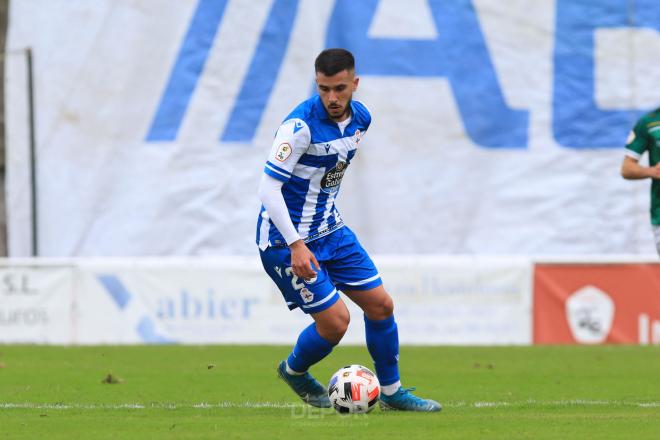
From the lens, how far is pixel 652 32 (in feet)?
57.9

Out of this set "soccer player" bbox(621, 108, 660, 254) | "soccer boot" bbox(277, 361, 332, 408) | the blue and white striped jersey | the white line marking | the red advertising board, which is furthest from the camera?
the red advertising board

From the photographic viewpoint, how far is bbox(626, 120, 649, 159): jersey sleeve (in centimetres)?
984

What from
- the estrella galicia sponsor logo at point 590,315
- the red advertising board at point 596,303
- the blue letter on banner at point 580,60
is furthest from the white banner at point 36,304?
the blue letter on banner at point 580,60

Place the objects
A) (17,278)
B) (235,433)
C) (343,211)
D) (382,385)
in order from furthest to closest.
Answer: (343,211) < (17,278) < (382,385) < (235,433)

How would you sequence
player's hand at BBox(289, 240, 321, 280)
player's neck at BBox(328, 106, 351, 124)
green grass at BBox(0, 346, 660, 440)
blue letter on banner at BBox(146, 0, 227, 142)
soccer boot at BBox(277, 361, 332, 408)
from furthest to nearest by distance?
blue letter on banner at BBox(146, 0, 227, 142)
soccer boot at BBox(277, 361, 332, 408)
player's neck at BBox(328, 106, 351, 124)
player's hand at BBox(289, 240, 321, 280)
green grass at BBox(0, 346, 660, 440)

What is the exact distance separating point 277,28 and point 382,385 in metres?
10.8

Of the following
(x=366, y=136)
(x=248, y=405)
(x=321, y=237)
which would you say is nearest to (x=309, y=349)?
(x=321, y=237)

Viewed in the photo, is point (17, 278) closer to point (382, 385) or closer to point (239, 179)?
point (239, 179)

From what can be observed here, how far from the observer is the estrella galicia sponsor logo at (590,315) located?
14.7 metres

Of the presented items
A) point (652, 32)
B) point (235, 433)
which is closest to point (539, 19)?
point (652, 32)

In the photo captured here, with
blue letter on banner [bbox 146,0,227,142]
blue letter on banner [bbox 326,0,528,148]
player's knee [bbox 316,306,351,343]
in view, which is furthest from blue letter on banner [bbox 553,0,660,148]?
player's knee [bbox 316,306,351,343]

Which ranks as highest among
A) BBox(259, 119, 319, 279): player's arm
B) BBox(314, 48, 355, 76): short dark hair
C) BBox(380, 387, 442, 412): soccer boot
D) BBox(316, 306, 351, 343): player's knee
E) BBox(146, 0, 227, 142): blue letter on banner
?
BBox(146, 0, 227, 142): blue letter on banner

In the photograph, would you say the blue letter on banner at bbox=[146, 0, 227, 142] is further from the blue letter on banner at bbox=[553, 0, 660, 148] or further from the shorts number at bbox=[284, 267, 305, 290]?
the shorts number at bbox=[284, 267, 305, 290]

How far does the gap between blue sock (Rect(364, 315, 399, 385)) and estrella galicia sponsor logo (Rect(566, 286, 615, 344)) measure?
25.4 feet
